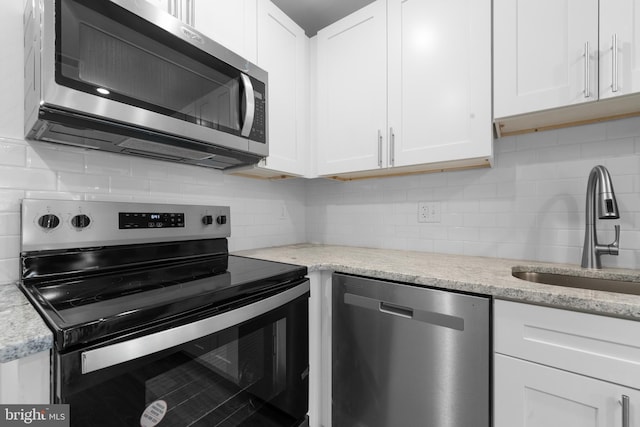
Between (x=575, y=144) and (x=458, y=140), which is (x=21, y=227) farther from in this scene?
(x=575, y=144)

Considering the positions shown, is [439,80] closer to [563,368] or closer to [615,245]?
[615,245]

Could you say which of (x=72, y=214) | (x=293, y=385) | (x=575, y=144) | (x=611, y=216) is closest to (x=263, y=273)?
(x=293, y=385)

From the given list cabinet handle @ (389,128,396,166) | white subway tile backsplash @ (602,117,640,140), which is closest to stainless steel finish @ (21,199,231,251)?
cabinet handle @ (389,128,396,166)

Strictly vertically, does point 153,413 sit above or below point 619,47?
below

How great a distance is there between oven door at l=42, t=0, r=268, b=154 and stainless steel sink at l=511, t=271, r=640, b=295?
1.39 meters

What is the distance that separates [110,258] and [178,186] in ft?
1.56

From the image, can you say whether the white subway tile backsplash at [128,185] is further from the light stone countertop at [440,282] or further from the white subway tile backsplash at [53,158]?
the light stone countertop at [440,282]

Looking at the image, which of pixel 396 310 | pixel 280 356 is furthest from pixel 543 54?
pixel 280 356

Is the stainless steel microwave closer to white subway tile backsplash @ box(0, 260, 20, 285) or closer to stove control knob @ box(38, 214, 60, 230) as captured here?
stove control knob @ box(38, 214, 60, 230)

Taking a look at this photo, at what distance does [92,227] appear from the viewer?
1.09 metres

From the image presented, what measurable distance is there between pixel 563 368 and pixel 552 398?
10cm

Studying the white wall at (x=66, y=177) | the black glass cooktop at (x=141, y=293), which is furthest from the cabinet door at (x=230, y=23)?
the black glass cooktop at (x=141, y=293)

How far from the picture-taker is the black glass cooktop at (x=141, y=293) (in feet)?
2.02

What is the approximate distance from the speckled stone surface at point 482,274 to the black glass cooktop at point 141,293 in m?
0.31
